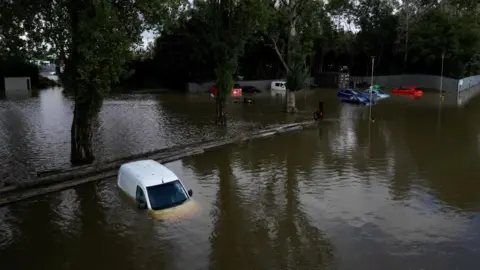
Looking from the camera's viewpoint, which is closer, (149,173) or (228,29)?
(149,173)

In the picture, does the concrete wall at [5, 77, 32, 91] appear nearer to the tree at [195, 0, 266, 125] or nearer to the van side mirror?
the tree at [195, 0, 266, 125]

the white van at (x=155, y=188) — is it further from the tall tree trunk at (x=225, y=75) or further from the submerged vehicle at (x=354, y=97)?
the submerged vehicle at (x=354, y=97)

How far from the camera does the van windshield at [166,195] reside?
13758 millimetres

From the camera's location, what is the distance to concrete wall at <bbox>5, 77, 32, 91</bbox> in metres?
63.6

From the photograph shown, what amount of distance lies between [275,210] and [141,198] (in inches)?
169

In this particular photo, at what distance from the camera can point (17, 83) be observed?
64.6 meters

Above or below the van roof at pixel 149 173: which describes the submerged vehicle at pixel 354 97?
above

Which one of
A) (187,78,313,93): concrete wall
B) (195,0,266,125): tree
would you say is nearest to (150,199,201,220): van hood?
(195,0,266,125): tree

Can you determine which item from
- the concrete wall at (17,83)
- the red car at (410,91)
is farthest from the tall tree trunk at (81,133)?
the concrete wall at (17,83)

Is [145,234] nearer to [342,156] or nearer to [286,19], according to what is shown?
[342,156]

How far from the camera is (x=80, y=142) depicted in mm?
18906

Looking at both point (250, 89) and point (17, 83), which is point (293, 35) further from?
point (17, 83)

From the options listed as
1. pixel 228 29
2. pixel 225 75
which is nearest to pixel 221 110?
pixel 225 75

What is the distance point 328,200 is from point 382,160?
700 cm
